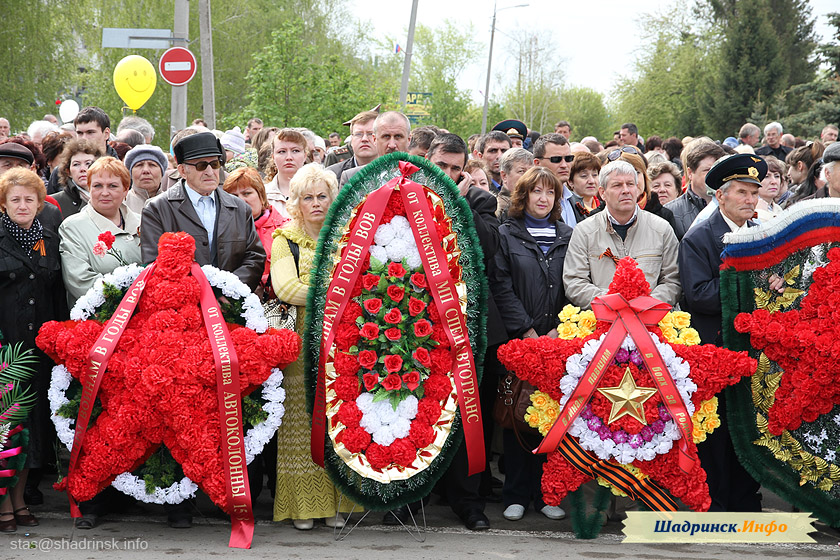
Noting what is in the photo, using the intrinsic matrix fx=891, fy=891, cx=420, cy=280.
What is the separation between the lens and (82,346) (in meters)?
5.24

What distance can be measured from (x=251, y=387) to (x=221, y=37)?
100 ft

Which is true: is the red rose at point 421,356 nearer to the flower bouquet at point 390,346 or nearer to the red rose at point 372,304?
the flower bouquet at point 390,346

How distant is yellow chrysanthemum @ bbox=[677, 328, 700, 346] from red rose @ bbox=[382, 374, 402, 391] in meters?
1.74

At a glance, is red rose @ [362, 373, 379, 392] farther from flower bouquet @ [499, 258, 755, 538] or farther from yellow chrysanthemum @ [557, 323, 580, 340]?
yellow chrysanthemum @ [557, 323, 580, 340]

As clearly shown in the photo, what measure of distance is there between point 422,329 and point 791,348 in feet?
7.34

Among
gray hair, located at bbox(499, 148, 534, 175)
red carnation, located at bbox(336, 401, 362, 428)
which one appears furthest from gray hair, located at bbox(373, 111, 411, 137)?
red carnation, located at bbox(336, 401, 362, 428)

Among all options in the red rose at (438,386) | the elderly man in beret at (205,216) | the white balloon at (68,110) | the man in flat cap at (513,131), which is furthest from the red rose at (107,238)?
the white balloon at (68,110)

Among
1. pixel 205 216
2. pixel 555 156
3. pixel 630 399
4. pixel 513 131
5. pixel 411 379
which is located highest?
pixel 513 131

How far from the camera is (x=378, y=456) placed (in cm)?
522

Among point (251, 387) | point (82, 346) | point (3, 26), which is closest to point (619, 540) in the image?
point (251, 387)

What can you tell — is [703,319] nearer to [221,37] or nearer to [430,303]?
[430,303]

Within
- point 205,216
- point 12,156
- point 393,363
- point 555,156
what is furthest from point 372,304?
point 12,156

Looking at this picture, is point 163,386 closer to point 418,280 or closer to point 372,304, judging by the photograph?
point 372,304

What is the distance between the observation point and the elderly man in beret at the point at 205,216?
5.82 metres
